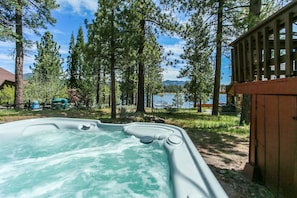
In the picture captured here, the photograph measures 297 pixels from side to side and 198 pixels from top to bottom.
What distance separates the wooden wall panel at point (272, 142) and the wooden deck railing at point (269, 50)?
38 cm

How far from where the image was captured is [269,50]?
10.5ft

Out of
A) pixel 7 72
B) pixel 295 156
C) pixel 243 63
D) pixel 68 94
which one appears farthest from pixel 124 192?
pixel 7 72

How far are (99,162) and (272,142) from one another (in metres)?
2.66

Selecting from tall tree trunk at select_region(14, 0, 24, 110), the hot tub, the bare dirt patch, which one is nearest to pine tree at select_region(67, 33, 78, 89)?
tall tree trunk at select_region(14, 0, 24, 110)

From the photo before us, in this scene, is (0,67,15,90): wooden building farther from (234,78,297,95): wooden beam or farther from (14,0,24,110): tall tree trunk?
(234,78,297,95): wooden beam

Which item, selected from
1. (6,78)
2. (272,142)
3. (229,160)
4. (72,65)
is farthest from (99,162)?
(6,78)

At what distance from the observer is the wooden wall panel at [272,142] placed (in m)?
2.82

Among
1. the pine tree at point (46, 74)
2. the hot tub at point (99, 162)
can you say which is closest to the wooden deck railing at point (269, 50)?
the hot tub at point (99, 162)

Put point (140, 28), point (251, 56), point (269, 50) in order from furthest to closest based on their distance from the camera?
point (140, 28) → point (251, 56) → point (269, 50)

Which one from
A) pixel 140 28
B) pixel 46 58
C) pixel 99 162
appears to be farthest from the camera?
pixel 46 58

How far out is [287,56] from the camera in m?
2.52

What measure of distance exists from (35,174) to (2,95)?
19925mm

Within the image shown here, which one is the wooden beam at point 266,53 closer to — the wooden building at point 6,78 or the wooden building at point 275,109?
the wooden building at point 275,109

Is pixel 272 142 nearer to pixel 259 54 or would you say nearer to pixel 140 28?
pixel 259 54
